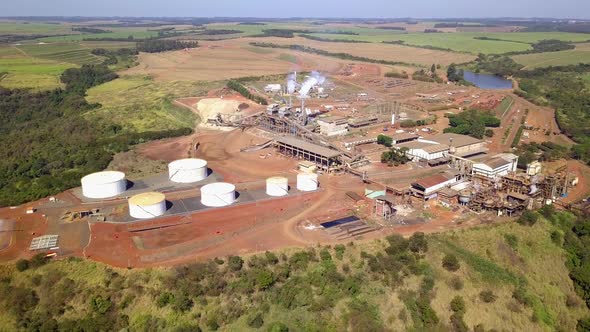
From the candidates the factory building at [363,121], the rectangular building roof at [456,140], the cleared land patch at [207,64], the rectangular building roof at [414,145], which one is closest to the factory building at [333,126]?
the factory building at [363,121]

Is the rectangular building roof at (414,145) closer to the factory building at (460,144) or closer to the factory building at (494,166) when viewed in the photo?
the factory building at (460,144)

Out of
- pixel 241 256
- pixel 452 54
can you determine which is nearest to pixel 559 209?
pixel 241 256

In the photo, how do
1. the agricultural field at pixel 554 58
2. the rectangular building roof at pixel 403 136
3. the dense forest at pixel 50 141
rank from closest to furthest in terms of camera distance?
the dense forest at pixel 50 141
the rectangular building roof at pixel 403 136
the agricultural field at pixel 554 58

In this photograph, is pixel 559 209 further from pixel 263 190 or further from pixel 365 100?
pixel 365 100

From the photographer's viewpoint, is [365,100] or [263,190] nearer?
[263,190]

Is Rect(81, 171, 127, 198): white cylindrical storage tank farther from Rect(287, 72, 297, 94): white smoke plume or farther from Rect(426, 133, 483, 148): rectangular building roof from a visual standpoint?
Rect(287, 72, 297, 94): white smoke plume

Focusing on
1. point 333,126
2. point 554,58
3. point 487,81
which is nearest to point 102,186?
point 333,126
